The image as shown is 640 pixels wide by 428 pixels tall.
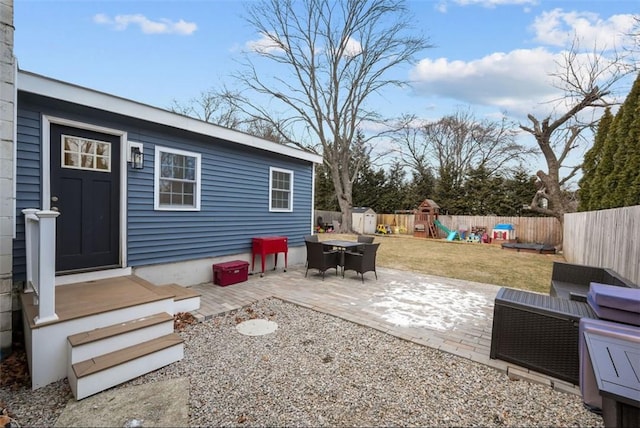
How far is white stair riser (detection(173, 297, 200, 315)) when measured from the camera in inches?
153

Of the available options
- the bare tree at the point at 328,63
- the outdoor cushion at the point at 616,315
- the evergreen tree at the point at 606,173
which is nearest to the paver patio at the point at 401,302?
the outdoor cushion at the point at 616,315

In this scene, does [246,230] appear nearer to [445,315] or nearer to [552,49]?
[445,315]

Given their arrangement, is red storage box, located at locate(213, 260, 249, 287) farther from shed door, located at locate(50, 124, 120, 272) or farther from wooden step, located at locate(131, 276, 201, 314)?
shed door, located at locate(50, 124, 120, 272)

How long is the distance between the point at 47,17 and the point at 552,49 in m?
14.6

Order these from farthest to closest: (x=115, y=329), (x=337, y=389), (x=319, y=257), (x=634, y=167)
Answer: (x=319, y=257) < (x=634, y=167) < (x=115, y=329) < (x=337, y=389)

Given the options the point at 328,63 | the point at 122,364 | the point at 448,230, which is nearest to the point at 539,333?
the point at 122,364

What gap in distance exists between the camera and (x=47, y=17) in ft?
14.8

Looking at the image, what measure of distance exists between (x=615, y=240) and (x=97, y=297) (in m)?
6.98

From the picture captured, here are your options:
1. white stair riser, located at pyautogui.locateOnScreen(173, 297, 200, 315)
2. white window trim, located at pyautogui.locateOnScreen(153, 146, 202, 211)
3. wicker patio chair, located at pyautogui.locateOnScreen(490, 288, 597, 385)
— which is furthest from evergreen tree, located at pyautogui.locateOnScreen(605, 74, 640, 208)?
Answer: white window trim, located at pyautogui.locateOnScreen(153, 146, 202, 211)

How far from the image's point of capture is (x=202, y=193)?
5391mm

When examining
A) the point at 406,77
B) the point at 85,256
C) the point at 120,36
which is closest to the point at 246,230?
the point at 85,256

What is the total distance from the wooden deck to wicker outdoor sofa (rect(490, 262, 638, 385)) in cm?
361

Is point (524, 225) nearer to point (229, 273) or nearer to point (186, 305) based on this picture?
point (229, 273)

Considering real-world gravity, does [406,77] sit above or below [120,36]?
above
